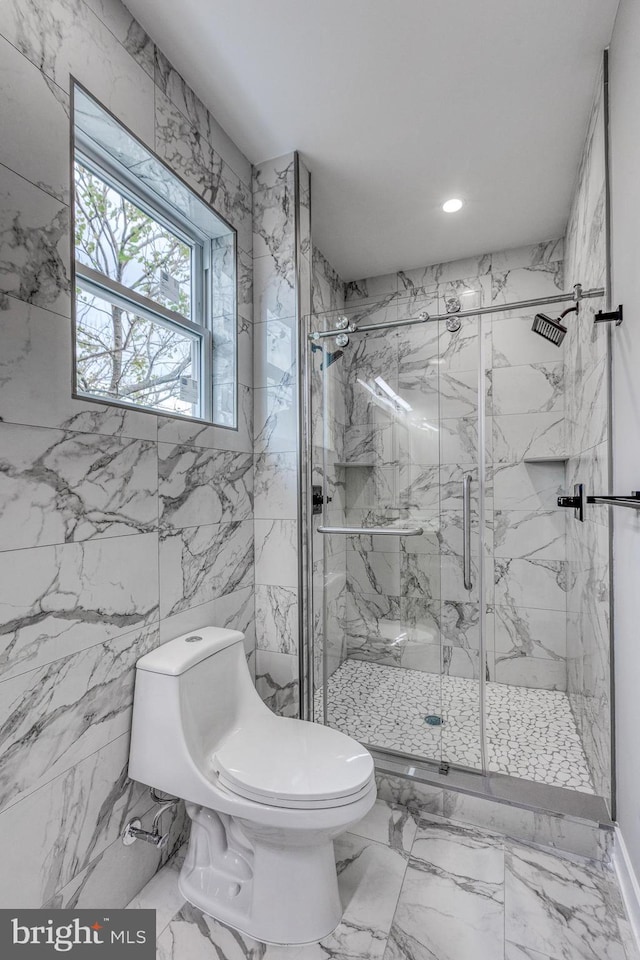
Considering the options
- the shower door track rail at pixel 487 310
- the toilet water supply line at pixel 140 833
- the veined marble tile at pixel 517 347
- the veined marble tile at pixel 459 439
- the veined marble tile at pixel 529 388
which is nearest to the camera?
the toilet water supply line at pixel 140 833

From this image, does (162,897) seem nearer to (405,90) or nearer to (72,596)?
(72,596)

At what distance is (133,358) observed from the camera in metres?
1.55

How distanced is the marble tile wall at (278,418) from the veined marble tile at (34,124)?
3.03 feet

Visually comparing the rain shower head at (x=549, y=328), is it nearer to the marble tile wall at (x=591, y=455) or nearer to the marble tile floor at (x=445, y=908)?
the marble tile wall at (x=591, y=455)

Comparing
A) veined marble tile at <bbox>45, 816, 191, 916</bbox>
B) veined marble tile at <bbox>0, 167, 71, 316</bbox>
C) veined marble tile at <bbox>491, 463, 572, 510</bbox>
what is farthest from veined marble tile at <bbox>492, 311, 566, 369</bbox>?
veined marble tile at <bbox>45, 816, 191, 916</bbox>

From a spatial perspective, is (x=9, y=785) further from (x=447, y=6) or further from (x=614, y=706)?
(x=447, y=6)

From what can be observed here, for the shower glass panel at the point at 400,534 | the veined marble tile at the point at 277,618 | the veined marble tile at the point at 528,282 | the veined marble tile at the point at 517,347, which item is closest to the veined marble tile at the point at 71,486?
the veined marble tile at the point at 277,618

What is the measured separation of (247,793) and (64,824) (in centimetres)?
45

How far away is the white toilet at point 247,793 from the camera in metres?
1.17

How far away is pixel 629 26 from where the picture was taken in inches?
48.8

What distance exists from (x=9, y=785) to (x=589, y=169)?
2730 millimetres

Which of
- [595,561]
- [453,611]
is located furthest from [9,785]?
[595,561]

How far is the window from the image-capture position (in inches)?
54.1

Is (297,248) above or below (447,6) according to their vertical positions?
→ below
